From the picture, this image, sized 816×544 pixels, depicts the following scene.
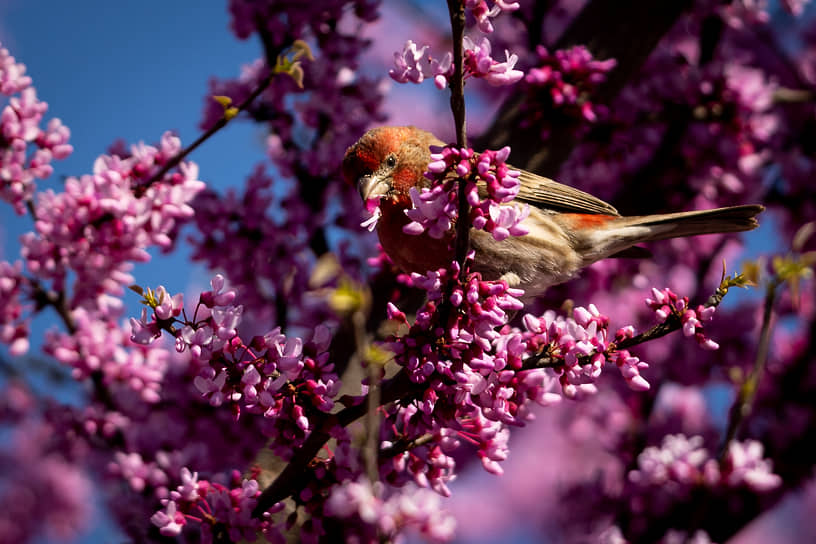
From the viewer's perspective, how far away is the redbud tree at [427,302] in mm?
2203

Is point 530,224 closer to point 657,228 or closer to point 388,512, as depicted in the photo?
point 657,228

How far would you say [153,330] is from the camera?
221cm

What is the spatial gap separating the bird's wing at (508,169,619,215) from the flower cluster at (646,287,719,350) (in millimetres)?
1065

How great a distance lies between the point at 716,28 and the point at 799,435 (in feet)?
9.49

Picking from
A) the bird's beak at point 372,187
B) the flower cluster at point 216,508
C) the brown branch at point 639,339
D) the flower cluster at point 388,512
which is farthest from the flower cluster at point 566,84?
the flower cluster at point 216,508

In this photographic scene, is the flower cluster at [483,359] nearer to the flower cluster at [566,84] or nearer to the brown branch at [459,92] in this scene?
the brown branch at [459,92]

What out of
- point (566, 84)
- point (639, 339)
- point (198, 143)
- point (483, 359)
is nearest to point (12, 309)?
point (198, 143)

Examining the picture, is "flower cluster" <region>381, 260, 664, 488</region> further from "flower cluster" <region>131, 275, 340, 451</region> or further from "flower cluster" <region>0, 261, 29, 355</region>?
"flower cluster" <region>0, 261, 29, 355</region>

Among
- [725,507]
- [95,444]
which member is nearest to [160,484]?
[95,444]

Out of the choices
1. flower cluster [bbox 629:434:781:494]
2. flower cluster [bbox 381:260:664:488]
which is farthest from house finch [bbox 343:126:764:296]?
flower cluster [bbox 629:434:781:494]

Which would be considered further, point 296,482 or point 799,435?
point 799,435

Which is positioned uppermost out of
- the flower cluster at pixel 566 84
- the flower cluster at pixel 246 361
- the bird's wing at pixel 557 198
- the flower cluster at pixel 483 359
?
the flower cluster at pixel 566 84

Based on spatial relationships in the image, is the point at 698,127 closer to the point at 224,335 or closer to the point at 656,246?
the point at 656,246

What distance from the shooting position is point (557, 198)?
3.31 metres
